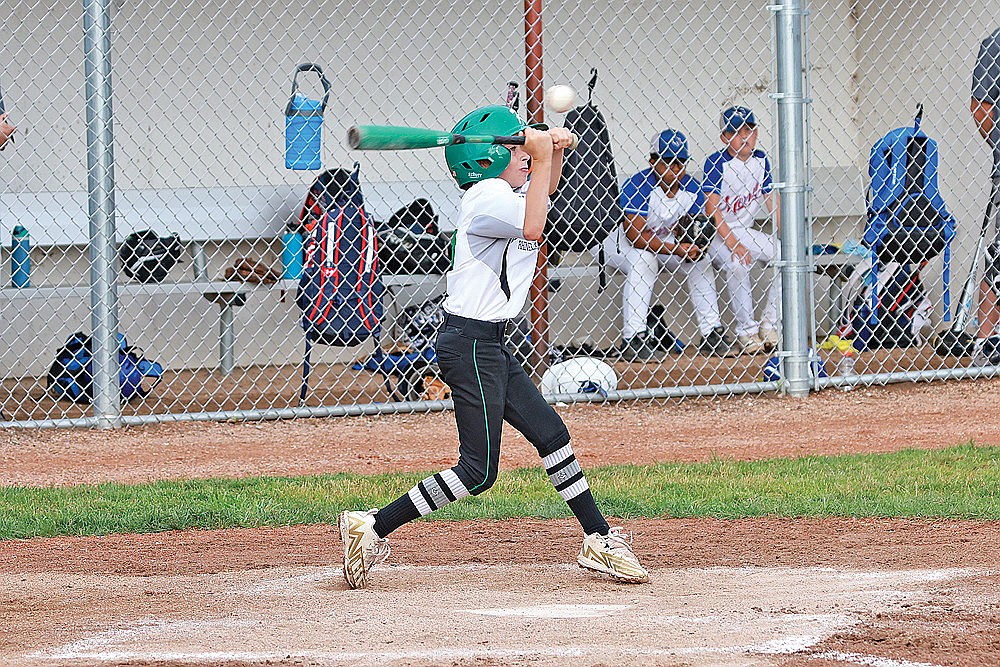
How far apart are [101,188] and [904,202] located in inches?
194

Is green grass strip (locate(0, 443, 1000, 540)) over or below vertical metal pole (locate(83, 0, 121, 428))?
below

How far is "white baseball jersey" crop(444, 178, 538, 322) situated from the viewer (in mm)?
3740

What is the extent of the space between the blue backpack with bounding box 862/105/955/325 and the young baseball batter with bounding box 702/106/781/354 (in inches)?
31.6

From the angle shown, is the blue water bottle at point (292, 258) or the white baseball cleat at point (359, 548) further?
the blue water bottle at point (292, 258)

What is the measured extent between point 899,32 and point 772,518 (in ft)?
23.7

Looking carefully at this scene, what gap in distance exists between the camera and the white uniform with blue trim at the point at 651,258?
904 cm

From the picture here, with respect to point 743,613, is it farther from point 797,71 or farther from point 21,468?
point 797,71

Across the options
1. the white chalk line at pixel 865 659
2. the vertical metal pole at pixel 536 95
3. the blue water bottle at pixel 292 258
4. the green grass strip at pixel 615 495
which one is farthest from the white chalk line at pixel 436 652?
the blue water bottle at pixel 292 258

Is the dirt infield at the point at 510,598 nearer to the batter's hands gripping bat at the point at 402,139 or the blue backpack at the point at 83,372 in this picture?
the batter's hands gripping bat at the point at 402,139

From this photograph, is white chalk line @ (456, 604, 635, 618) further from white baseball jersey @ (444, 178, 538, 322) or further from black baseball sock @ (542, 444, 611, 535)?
white baseball jersey @ (444, 178, 538, 322)

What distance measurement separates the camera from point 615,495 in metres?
5.23

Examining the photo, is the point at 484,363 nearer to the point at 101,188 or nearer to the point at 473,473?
the point at 473,473

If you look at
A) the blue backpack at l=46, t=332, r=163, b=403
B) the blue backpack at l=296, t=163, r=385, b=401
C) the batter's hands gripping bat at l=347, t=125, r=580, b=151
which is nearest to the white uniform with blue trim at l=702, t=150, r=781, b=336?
the blue backpack at l=296, t=163, r=385, b=401

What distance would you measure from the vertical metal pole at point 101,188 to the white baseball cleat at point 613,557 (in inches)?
143
